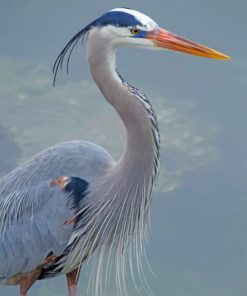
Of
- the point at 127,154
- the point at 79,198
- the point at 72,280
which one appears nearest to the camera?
the point at 127,154

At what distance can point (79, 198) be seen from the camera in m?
4.12

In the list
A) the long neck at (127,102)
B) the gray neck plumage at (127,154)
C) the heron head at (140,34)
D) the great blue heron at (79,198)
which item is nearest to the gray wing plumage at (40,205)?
the great blue heron at (79,198)

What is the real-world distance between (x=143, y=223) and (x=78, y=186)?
1.21 ft

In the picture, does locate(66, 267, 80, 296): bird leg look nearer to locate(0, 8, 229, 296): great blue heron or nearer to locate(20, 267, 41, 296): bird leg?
locate(0, 8, 229, 296): great blue heron

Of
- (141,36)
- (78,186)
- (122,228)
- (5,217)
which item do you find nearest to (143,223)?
(122,228)

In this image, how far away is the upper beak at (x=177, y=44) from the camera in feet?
12.5

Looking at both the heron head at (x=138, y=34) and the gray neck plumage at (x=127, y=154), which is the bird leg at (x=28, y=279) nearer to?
the gray neck plumage at (x=127, y=154)

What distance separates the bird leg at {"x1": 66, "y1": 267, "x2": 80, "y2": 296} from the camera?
4.41 metres

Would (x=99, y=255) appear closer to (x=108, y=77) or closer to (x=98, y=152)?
(x=98, y=152)

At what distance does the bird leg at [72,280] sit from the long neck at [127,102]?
78 centimetres

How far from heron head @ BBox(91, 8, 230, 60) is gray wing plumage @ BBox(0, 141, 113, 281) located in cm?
63

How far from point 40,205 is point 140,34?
3.09 ft

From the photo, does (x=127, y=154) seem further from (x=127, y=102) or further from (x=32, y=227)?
(x=32, y=227)

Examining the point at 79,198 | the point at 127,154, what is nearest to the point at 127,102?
the point at 127,154
